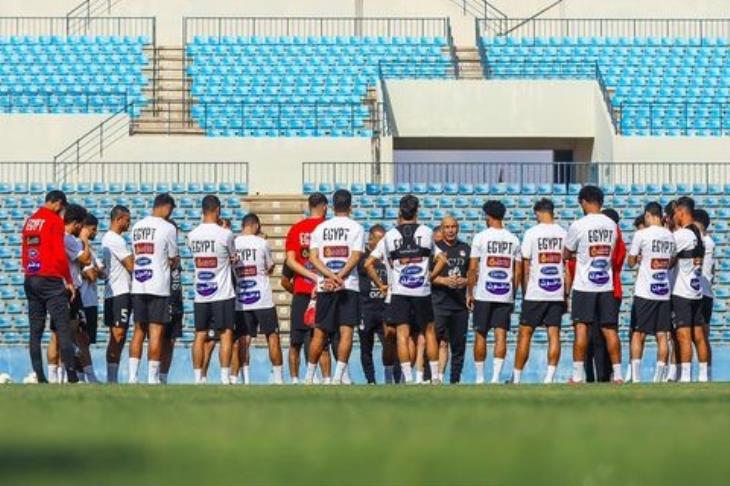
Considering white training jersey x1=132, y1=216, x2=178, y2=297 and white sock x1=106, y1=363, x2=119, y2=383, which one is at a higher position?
white training jersey x1=132, y1=216, x2=178, y2=297

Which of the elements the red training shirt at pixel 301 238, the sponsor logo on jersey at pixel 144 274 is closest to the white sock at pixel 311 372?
the red training shirt at pixel 301 238

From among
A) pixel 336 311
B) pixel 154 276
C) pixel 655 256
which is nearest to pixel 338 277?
pixel 336 311

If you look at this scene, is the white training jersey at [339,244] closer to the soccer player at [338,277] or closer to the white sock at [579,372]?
the soccer player at [338,277]

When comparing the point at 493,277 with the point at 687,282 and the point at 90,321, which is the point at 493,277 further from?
the point at 90,321

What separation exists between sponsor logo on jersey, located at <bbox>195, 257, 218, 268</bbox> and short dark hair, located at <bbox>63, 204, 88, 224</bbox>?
4.32ft

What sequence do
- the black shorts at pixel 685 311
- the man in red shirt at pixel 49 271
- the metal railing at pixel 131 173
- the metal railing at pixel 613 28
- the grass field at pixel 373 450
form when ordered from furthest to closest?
the metal railing at pixel 613 28
the metal railing at pixel 131 173
the black shorts at pixel 685 311
the man in red shirt at pixel 49 271
the grass field at pixel 373 450

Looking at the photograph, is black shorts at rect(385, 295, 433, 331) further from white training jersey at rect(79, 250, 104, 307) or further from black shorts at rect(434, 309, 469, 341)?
white training jersey at rect(79, 250, 104, 307)

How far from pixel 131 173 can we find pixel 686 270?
15.5 metres

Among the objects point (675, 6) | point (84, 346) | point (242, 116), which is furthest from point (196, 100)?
point (84, 346)

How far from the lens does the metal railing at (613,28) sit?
4031 cm

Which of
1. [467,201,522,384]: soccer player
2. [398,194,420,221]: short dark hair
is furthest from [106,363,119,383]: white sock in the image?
[467,201,522,384]: soccer player

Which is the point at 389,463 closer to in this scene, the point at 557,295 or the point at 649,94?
the point at 557,295

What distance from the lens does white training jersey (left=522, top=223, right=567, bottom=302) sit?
1762cm

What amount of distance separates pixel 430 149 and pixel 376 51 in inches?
93.8
